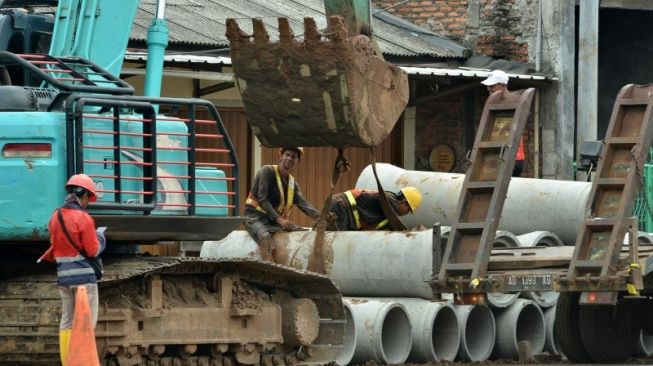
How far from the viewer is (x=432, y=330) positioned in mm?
17000

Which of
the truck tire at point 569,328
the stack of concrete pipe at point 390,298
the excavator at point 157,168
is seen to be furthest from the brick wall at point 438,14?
the excavator at point 157,168

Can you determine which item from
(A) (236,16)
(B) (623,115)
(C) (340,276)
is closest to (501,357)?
(C) (340,276)

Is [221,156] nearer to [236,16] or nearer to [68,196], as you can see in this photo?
[236,16]

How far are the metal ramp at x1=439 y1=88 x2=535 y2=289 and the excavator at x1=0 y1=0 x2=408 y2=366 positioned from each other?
1268 millimetres

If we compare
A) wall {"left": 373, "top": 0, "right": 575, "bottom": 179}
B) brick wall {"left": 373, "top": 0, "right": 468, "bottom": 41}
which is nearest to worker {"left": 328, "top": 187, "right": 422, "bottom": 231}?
wall {"left": 373, "top": 0, "right": 575, "bottom": 179}

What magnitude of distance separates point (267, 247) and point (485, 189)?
3.10 metres

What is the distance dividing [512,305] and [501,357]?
56 cm

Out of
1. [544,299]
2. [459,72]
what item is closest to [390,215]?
A: [544,299]

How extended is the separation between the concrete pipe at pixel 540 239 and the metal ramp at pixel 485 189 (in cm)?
276

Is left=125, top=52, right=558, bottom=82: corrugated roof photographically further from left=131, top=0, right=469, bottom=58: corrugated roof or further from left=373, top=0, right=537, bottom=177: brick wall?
left=373, top=0, right=537, bottom=177: brick wall

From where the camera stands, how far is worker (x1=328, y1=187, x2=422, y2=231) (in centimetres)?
1789

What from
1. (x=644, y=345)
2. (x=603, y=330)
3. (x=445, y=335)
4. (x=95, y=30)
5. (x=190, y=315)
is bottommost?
(x=644, y=345)

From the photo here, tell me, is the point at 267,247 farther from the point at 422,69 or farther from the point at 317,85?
the point at 422,69

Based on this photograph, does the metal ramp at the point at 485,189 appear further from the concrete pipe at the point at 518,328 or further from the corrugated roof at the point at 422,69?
the corrugated roof at the point at 422,69
